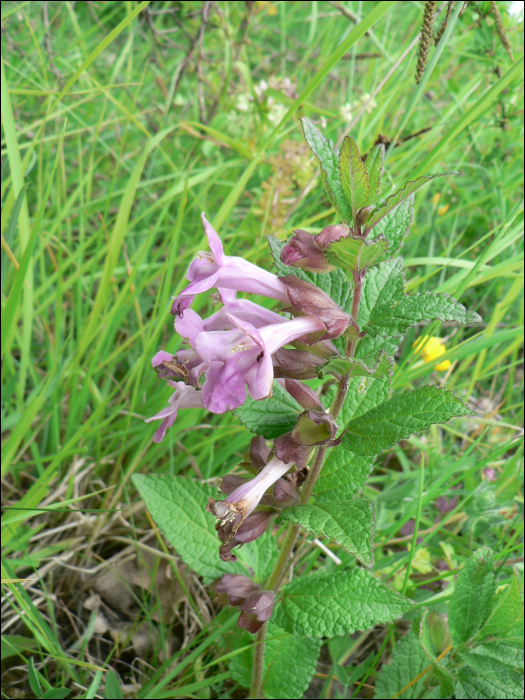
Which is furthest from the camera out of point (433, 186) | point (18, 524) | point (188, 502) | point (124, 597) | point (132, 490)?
point (433, 186)

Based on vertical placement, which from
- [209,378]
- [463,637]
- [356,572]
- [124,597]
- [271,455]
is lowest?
[124,597]

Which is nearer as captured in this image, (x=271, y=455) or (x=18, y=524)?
(x=271, y=455)

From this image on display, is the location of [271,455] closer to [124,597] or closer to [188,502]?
[188,502]

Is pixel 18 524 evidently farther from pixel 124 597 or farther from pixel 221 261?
pixel 221 261

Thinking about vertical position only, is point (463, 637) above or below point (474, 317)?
below

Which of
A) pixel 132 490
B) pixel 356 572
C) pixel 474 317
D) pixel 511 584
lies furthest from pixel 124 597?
pixel 474 317

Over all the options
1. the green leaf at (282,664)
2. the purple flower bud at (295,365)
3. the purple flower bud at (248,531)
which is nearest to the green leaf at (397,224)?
the purple flower bud at (295,365)

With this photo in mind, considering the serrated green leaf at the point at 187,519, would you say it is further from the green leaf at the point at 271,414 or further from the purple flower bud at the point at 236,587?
the green leaf at the point at 271,414

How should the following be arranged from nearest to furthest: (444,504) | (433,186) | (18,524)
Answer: (18,524), (444,504), (433,186)
